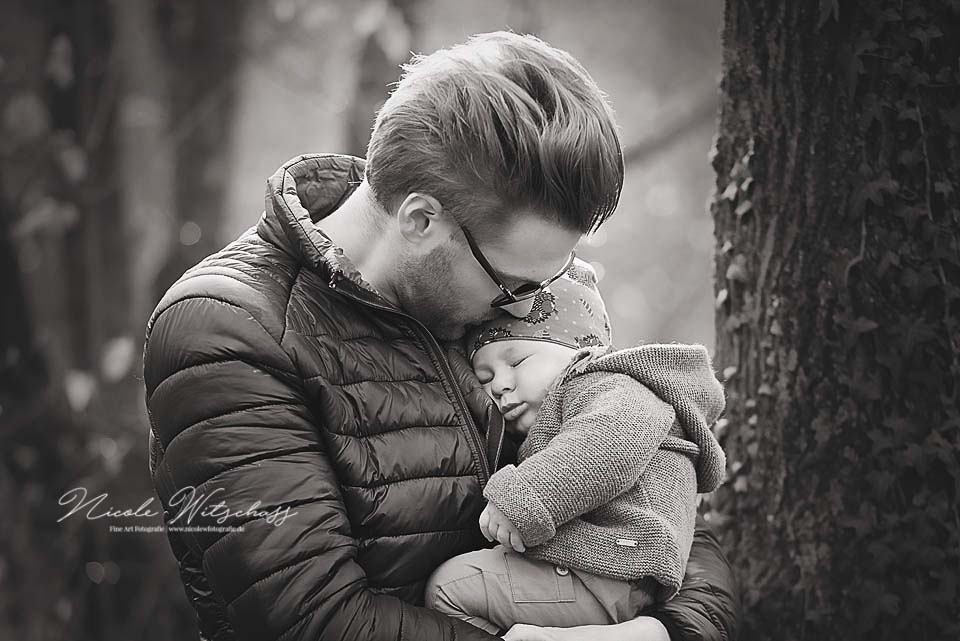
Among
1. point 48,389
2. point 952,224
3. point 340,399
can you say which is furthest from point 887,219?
point 48,389

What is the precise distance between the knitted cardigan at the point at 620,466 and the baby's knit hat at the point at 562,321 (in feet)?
0.32

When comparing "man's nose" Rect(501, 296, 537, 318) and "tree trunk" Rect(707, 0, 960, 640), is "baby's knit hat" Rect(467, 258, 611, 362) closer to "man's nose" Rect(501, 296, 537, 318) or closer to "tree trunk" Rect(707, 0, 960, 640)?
"man's nose" Rect(501, 296, 537, 318)

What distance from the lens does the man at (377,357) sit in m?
1.78

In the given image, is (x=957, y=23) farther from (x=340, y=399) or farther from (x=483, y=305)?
(x=340, y=399)

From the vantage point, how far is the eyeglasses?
6.72 feet

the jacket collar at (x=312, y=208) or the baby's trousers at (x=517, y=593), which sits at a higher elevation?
the jacket collar at (x=312, y=208)

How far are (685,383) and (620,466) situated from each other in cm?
31

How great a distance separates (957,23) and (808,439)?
3.63 feet

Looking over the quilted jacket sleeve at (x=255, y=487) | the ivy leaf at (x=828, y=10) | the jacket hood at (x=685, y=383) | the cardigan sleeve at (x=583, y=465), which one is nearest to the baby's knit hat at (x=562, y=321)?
the jacket hood at (x=685, y=383)

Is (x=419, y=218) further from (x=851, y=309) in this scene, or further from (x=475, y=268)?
(x=851, y=309)

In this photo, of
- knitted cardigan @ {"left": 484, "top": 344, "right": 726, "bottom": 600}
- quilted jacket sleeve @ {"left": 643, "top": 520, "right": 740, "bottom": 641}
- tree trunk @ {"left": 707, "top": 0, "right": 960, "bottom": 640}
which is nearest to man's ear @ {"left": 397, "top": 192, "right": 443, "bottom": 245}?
knitted cardigan @ {"left": 484, "top": 344, "right": 726, "bottom": 600}

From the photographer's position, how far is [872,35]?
2436 mm

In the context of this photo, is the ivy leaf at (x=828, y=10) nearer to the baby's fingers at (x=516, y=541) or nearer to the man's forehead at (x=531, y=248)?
the man's forehead at (x=531, y=248)

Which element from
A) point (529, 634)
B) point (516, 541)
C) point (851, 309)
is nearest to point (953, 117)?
point (851, 309)
